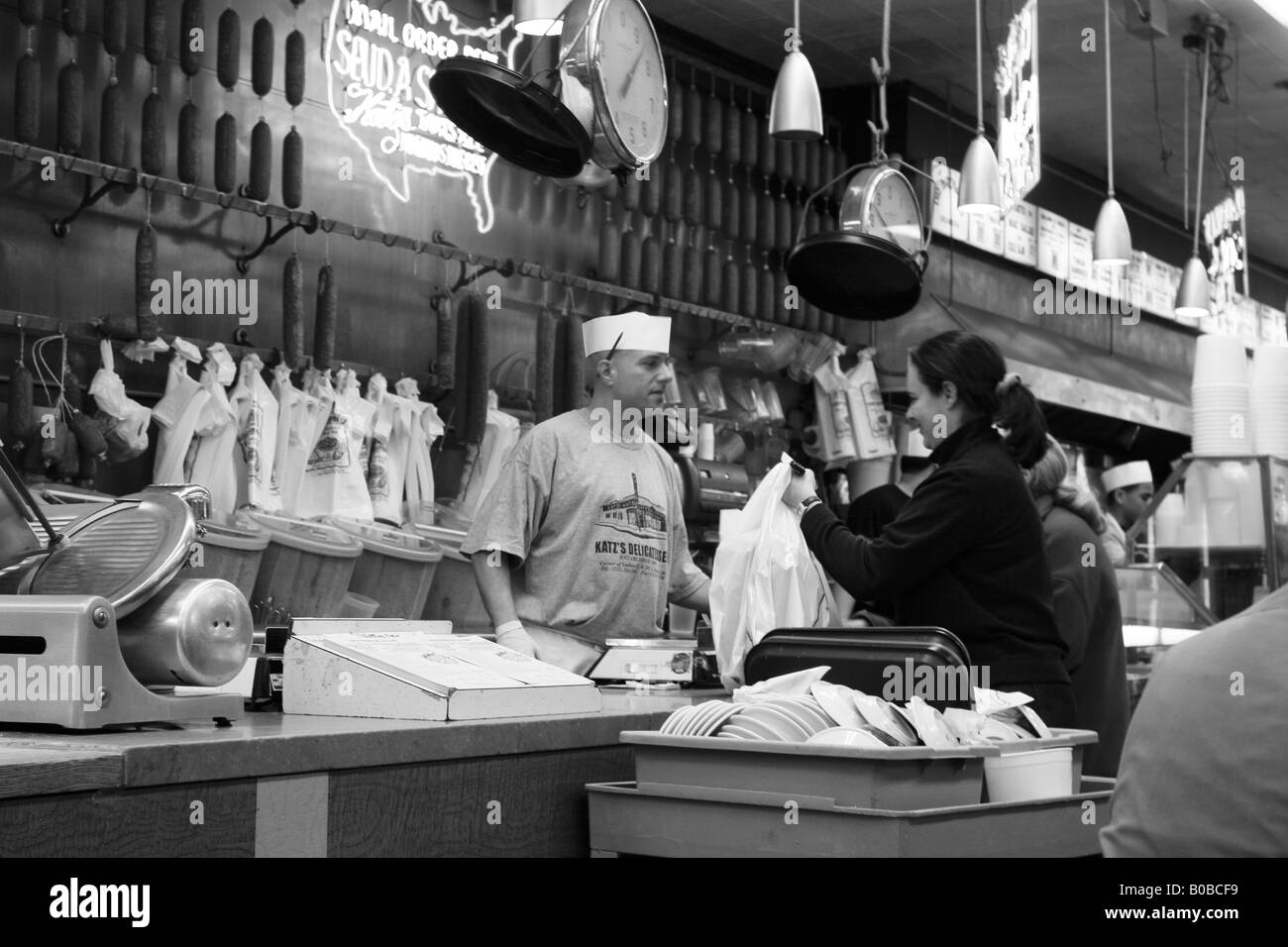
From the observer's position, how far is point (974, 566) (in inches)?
120

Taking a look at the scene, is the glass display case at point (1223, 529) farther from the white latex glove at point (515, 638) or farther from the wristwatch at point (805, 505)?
the white latex glove at point (515, 638)

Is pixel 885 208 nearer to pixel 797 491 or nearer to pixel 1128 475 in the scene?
pixel 797 491

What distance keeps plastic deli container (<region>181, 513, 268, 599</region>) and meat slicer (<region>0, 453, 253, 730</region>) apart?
210 cm

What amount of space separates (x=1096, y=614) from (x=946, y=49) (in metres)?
4.56

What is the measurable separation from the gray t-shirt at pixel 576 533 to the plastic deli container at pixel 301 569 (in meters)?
1.11

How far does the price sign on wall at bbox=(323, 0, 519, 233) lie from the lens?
577 cm

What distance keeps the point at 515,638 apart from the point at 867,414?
449 centimetres

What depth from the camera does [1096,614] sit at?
12.2 ft

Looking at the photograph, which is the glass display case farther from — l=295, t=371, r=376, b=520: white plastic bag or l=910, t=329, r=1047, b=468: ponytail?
l=295, t=371, r=376, b=520: white plastic bag

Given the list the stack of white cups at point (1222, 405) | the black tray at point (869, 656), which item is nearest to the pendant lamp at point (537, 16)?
the black tray at point (869, 656)

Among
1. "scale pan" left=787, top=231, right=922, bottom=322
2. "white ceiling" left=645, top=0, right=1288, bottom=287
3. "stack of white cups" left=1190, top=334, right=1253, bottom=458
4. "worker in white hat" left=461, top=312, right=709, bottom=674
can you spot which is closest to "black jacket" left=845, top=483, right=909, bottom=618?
"scale pan" left=787, top=231, right=922, bottom=322

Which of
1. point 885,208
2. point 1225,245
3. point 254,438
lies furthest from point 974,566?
point 1225,245
